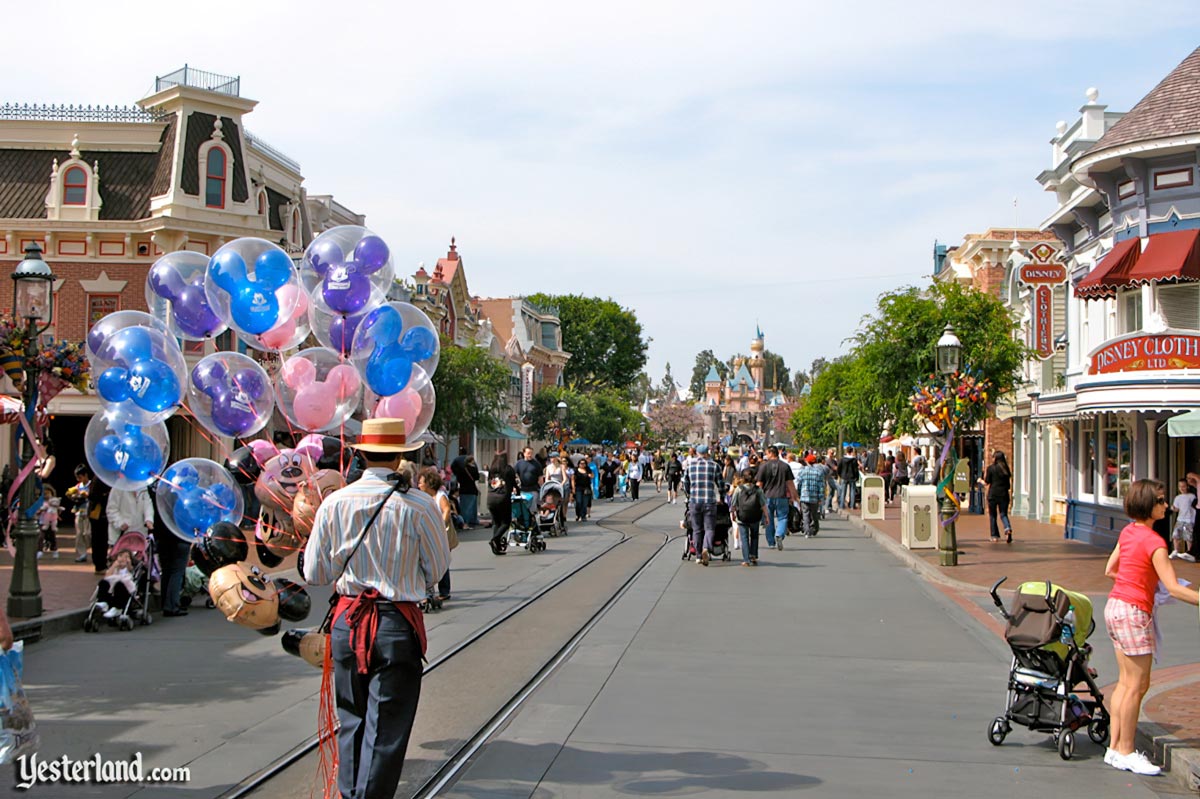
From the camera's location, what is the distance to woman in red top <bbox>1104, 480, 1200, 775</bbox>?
270 inches

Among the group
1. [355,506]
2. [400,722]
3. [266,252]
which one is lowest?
[400,722]

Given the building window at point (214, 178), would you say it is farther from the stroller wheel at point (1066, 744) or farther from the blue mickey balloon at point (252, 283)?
the stroller wheel at point (1066, 744)

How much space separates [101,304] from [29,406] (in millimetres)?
18372

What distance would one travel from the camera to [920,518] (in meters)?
20.2

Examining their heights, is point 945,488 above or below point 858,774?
above

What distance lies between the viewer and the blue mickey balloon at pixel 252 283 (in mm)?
7734

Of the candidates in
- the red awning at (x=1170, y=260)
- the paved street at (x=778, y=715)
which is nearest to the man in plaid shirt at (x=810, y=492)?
the red awning at (x=1170, y=260)

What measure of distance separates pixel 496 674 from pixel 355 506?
13.9 ft

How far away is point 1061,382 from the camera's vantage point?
86.0 feet

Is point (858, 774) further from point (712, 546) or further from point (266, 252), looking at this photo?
point (712, 546)

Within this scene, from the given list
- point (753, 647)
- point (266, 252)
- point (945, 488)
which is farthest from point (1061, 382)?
point (266, 252)

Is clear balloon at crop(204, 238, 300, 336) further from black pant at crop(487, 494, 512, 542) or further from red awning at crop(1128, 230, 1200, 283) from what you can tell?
red awning at crop(1128, 230, 1200, 283)

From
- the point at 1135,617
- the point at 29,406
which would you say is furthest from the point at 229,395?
the point at 1135,617
